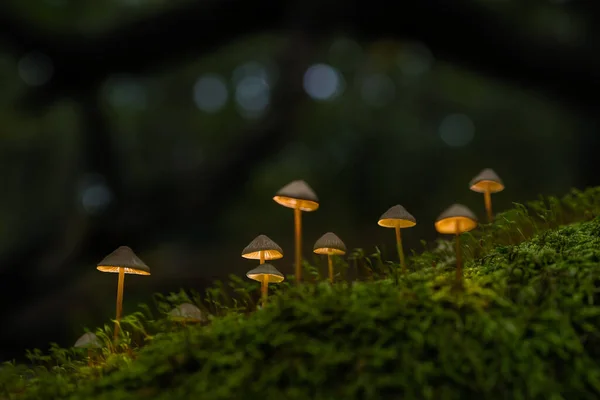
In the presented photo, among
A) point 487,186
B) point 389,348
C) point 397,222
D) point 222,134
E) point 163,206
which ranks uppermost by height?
point 222,134

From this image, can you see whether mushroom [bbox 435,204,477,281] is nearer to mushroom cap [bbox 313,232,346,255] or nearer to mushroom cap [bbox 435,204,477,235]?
mushroom cap [bbox 435,204,477,235]

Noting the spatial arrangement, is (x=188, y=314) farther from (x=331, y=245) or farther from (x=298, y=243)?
(x=331, y=245)

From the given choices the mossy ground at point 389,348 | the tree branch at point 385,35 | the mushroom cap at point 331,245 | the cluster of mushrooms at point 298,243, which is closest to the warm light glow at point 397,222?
the cluster of mushrooms at point 298,243

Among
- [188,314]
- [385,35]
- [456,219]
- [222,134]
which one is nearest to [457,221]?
[456,219]

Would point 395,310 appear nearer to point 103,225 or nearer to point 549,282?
point 549,282

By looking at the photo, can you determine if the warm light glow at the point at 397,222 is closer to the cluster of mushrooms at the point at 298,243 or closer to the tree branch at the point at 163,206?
the cluster of mushrooms at the point at 298,243

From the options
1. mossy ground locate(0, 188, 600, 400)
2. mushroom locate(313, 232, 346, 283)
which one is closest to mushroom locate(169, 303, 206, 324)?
mossy ground locate(0, 188, 600, 400)

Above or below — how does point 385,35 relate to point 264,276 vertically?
above
